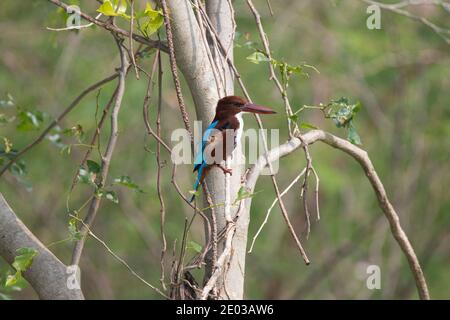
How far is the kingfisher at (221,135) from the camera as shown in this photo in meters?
2.73

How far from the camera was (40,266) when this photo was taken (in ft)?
8.30

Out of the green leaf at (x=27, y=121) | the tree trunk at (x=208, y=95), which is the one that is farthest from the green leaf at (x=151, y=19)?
the green leaf at (x=27, y=121)

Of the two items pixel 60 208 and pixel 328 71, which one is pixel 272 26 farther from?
pixel 60 208

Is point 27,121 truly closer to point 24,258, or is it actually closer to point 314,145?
point 24,258

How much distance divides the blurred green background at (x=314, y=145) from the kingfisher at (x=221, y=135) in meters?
3.34

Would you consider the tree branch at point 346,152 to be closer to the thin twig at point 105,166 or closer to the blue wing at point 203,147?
the blue wing at point 203,147

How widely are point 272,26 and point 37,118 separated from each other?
3.95 meters

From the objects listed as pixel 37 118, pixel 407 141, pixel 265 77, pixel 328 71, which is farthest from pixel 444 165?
pixel 37 118

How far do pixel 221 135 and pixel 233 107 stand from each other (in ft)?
0.38

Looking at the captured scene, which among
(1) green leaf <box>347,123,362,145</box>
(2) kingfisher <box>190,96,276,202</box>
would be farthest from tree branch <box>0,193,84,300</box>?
(1) green leaf <box>347,123,362,145</box>

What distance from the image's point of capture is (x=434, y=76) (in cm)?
684

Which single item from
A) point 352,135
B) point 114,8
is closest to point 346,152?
point 352,135

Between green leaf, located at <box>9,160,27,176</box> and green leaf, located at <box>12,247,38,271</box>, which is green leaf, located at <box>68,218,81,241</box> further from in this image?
green leaf, located at <box>9,160,27,176</box>

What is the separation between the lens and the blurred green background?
679 cm
